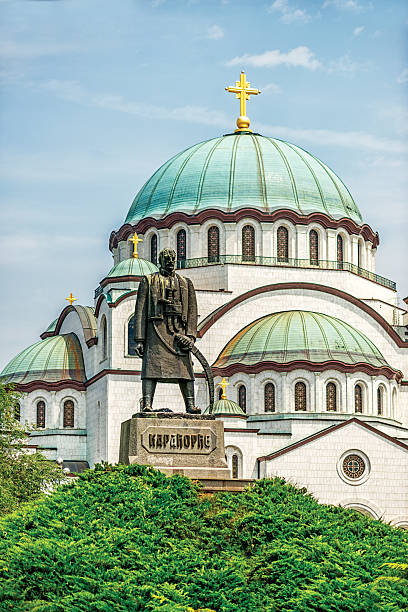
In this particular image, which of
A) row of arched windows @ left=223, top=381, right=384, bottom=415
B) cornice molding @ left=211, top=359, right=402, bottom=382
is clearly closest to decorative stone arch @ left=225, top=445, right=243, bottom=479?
row of arched windows @ left=223, top=381, right=384, bottom=415

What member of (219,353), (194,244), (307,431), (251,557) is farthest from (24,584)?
(194,244)

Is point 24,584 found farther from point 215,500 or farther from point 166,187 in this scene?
point 166,187

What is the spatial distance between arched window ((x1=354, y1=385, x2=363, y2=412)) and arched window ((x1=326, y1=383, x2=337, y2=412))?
31.3 inches

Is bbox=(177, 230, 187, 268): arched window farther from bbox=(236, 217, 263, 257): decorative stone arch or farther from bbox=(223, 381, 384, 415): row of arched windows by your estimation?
bbox=(223, 381, 384, 415): row of arched windows

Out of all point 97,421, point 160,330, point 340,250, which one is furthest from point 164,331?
point 340,250

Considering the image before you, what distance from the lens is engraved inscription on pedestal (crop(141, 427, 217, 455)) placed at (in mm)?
20859

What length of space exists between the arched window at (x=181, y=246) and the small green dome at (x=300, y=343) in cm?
487

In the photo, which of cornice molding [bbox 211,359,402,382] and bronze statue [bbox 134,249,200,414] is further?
cornice molding [bbox 211,359,402,382]

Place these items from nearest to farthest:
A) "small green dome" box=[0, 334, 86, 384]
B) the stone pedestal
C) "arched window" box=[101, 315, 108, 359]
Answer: the stone pedestal
"arched window" box=[101, 315, 108, 359]
"small green dome" box=[0, 334, 86, 384]

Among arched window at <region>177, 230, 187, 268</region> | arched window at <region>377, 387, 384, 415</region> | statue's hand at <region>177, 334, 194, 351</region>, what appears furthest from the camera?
arched window at <region>177, 230, 187, 268</region>

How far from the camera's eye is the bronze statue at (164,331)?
21391mm

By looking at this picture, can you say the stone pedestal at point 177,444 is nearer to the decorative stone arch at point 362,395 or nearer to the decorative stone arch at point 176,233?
the decorative stone arch at point 362,395

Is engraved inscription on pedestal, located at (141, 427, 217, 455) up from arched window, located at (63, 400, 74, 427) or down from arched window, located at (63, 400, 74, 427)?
down

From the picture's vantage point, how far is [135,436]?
68.1 ft
